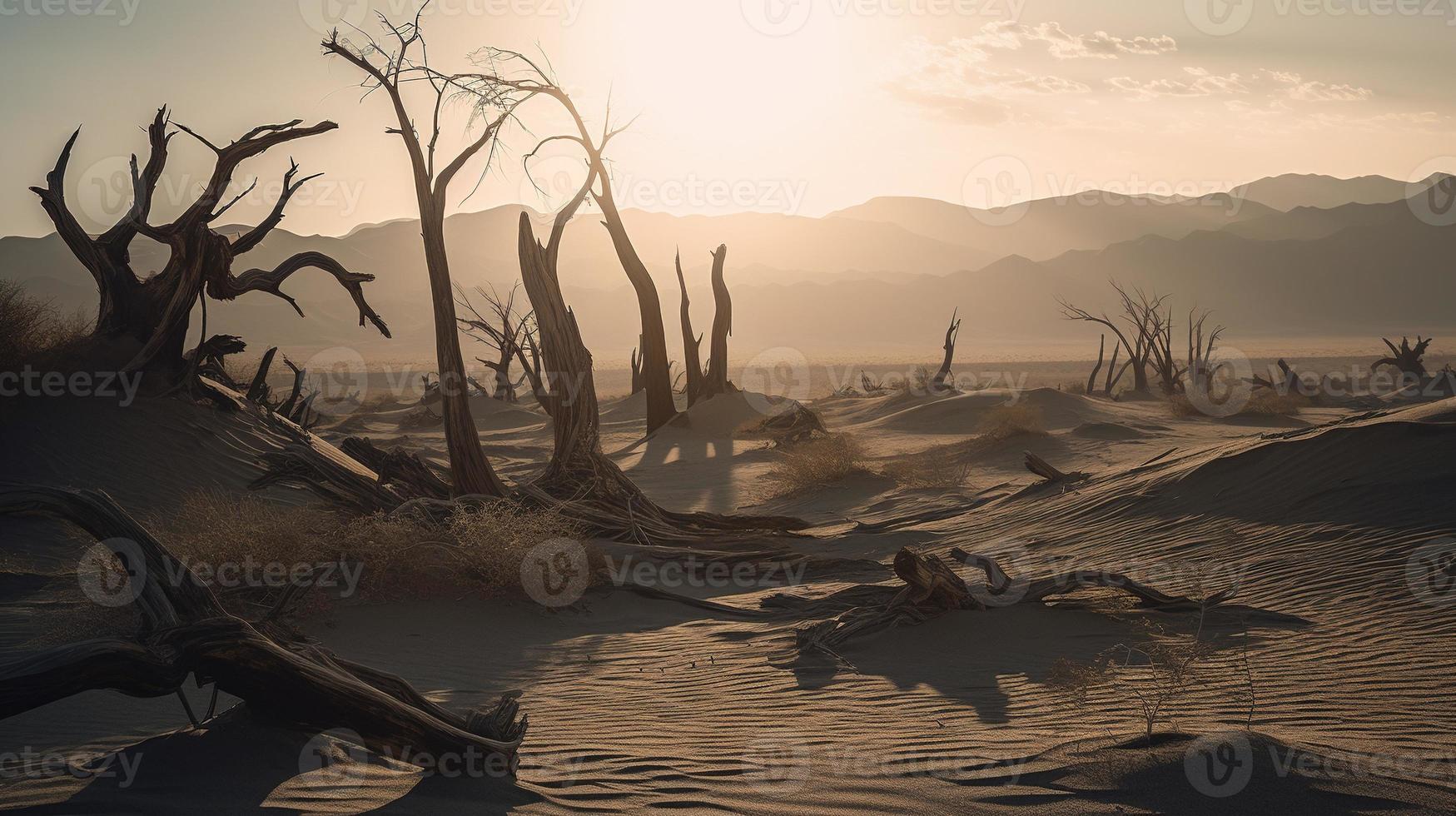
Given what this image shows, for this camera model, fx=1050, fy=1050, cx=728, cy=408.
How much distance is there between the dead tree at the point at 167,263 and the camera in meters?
10.7

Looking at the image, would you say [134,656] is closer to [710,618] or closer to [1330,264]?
[710,618]

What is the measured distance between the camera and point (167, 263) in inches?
430

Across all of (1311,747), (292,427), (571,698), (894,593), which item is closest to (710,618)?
(894,593)

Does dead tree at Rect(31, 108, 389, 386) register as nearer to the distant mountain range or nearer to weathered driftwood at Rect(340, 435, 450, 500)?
weathered driftwood at Rect(340, 435, 450, 500)

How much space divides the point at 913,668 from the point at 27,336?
966cm

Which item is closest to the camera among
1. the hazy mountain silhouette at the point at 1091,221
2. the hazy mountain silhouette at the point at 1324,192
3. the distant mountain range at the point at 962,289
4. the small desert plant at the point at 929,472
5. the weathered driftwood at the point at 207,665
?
the weathered driftwood at the point at 207,665

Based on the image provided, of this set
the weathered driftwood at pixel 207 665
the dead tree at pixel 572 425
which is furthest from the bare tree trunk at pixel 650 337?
the weathered driftwood at pixel 207 665

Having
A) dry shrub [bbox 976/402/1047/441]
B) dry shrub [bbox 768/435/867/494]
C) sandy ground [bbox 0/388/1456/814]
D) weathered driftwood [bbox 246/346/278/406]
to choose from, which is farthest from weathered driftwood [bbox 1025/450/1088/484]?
weathered driftwood [bbox 246/346/278/406]

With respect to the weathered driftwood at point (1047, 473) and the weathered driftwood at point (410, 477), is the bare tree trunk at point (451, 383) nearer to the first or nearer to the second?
the weathered driftwood at point (410, 477)

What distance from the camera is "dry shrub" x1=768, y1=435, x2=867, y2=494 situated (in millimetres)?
15203

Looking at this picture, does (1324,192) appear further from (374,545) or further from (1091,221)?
(374,545)

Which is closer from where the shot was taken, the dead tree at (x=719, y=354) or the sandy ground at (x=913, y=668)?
the sandy ground at (x=913, y=668)

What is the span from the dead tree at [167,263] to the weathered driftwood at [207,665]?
7.34m

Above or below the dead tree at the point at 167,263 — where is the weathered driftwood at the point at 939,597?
below
